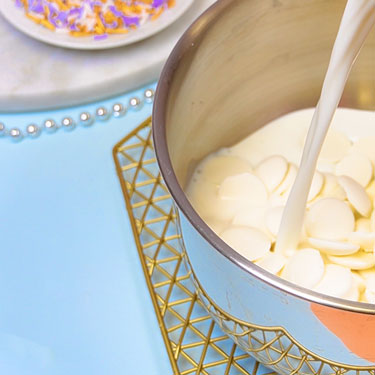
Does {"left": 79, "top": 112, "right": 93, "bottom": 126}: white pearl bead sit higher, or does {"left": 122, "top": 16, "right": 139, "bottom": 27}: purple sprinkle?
{"left": 122, "top": 16, "right": 139, "bottom": 27}: purple sprinkle

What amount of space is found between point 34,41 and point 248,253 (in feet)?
1.59

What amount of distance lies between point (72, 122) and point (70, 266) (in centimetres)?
22

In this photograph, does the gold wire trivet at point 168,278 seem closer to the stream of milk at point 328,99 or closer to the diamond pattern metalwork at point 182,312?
the diamond pattern metalwork at point 182,312

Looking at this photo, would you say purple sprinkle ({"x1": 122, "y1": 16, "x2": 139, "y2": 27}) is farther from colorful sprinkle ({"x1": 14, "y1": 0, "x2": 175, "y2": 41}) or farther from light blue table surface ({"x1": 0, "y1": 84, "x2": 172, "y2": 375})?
light blue table surface ({"x1": 0, "y1": 84, "x2": 172, "y2": 375})

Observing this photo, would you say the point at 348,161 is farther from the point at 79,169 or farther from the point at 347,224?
the point at 79,169

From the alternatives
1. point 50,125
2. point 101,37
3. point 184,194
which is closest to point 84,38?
point 101,37

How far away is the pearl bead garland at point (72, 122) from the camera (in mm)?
911

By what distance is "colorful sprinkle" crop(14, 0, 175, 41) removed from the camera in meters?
0.97

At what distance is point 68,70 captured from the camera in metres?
0.96

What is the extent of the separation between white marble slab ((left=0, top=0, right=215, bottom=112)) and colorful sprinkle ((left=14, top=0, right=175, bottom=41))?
3 centimetres

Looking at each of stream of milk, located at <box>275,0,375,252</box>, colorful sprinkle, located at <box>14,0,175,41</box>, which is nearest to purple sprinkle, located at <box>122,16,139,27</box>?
colorful sprinkle, located at <box>14,0,175,41</box>

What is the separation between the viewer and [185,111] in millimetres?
739

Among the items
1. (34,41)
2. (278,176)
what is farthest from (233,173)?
(34,41)

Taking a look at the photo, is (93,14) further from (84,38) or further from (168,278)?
(168,278)
